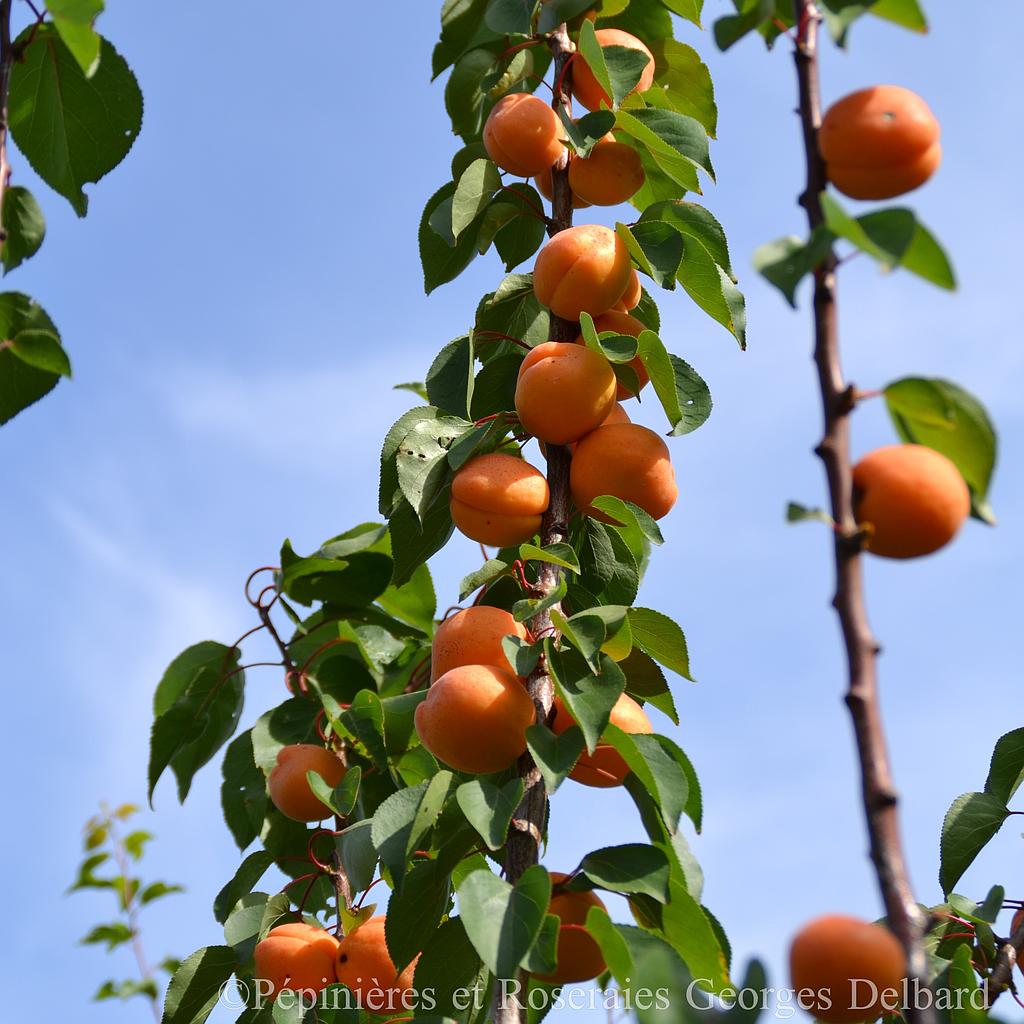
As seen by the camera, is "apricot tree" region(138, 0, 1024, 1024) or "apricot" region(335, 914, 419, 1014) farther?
"apricot" region(335, 914, 419, 1014)

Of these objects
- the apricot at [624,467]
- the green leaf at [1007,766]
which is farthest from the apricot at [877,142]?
the green leaf at [1007,766]

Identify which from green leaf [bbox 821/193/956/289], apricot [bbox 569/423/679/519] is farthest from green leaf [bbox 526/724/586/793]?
green leaf [bbox 821/193/956/289]

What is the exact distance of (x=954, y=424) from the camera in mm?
1255

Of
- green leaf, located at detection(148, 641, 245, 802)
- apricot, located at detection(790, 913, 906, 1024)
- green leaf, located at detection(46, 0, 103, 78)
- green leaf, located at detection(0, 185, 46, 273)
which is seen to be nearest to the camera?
apricot, located at detection(790, 913, 906, 1024)

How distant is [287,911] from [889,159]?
2044 millimetres

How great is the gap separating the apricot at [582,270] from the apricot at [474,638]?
0.58m

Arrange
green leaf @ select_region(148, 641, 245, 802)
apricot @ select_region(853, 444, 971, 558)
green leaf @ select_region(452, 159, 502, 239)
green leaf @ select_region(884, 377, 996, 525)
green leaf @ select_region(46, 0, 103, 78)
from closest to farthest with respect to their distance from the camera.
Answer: apricot @ select_region(853, 444, 971, 558) < green leaf @ select_region(884, 377, 996, 525) < green leaf @ select_region(46, 0, 103, 78) < green leaf @ select_region(452, 159, 502, 239) < green leaf @ select_region(148, 641, 245, 802)

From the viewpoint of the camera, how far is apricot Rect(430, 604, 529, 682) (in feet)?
6.61

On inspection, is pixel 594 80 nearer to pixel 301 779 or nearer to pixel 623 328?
pixel 623 328

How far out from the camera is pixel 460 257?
272cm

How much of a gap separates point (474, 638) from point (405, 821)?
12.2 inches

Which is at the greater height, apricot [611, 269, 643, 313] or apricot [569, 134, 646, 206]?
apricot [569, 134, 646, 206]

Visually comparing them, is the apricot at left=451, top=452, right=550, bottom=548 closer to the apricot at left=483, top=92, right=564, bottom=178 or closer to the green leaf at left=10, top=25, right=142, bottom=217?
the apricot at left=483, top=92, right=564, bottom=178

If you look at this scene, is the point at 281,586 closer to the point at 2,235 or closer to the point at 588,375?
the point at 588,375
